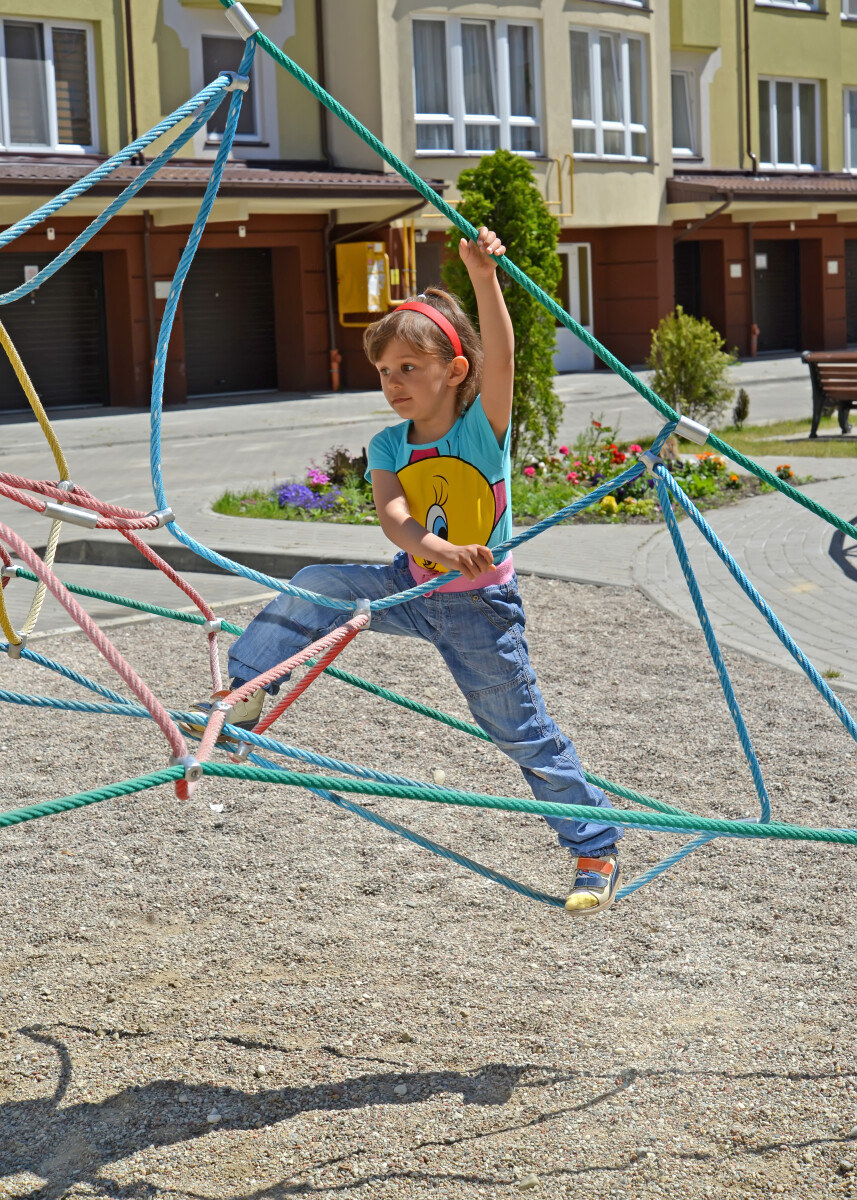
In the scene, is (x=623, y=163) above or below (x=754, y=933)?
above

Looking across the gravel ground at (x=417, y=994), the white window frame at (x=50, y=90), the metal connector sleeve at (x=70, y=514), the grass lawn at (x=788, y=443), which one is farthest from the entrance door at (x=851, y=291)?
the metal connector sleeve at (x=70, y=514)

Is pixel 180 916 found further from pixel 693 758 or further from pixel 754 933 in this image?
pixel 693 758

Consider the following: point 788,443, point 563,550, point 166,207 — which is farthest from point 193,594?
point 166,207

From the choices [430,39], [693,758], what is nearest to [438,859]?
[693,758]

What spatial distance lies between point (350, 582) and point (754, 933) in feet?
5.00

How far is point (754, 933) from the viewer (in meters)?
3.94

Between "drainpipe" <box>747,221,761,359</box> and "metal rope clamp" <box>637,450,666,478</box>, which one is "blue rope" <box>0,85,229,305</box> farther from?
"drainpipe" <box>747,221,761,359</box>

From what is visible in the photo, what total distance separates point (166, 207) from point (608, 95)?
1034 centimetres

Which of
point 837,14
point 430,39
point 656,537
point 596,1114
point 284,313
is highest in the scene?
point 837,14

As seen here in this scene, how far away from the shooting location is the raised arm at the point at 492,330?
3193 millimetres

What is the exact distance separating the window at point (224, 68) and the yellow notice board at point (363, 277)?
2465 mm

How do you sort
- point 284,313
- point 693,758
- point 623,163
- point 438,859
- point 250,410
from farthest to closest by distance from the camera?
point 623,163, point 284,313, point 250,410, point 693,758, point 438,859

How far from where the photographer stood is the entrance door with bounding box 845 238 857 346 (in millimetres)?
34438

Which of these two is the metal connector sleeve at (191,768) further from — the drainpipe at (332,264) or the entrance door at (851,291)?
the entrance door at (851,291)
